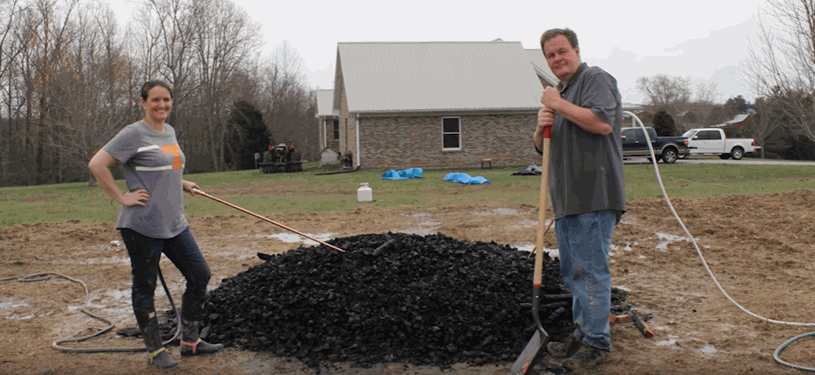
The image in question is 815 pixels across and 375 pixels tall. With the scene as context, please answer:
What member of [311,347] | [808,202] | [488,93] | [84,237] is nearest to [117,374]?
[311,347]

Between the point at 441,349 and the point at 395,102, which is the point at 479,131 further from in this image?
the point at 441,349

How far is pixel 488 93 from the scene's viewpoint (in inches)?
1029

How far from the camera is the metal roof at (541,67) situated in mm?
31050

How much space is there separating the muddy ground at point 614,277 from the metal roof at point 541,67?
19.8 m

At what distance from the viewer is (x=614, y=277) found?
6051mm

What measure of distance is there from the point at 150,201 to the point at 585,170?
260cm

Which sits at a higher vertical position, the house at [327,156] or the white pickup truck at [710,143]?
the white pickup truck at [710,143]

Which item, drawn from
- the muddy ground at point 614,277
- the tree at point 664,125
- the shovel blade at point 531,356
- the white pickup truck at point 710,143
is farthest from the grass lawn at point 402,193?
the tree at point 664,125

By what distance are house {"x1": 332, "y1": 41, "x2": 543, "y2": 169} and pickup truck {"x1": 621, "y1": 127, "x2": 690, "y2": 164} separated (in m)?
4.12

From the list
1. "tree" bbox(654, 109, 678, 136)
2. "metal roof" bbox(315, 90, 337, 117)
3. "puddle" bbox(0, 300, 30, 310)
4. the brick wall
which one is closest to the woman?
"puddle" bbox(0, 300, 30, 310)

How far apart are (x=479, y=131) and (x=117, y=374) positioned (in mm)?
23088

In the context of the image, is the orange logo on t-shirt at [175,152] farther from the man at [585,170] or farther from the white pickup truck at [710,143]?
the white pickup truck at [710,143]

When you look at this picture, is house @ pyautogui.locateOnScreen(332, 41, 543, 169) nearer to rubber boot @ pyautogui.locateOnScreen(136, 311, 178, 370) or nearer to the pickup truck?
the pickup truck

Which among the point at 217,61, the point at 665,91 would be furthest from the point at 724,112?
the point at 217,61
